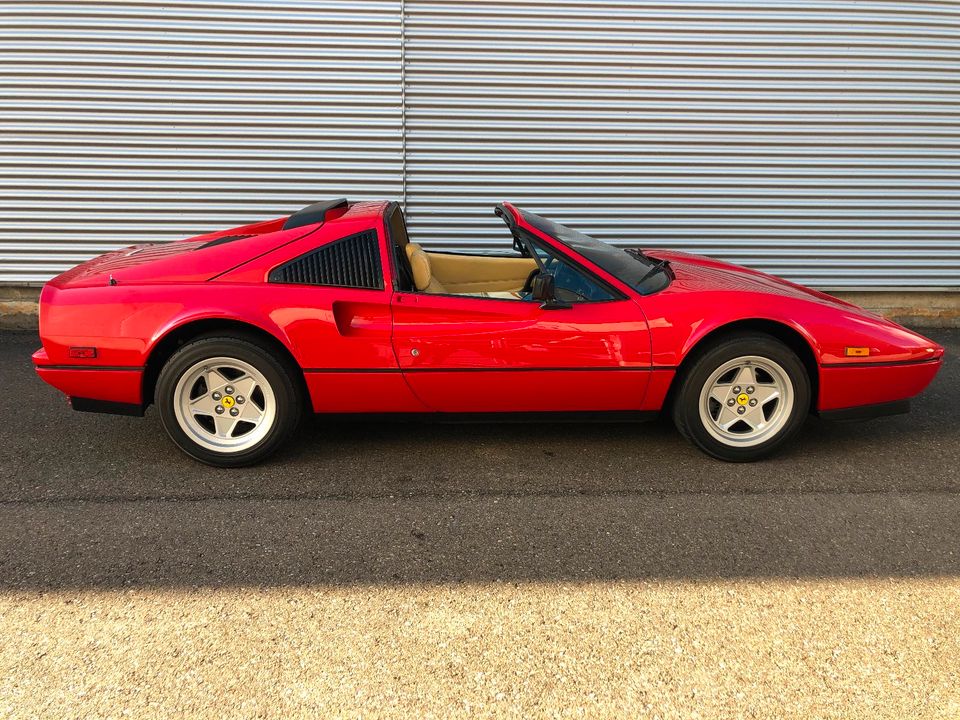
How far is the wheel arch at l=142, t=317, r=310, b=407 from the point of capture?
3.57 metres

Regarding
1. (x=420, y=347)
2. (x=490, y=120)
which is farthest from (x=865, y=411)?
(x=490, y=120)

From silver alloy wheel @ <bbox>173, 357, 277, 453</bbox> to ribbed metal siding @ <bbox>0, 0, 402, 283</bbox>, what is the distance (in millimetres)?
3212

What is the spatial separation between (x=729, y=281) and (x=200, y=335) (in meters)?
2.63

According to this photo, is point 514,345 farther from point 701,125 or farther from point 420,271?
point 701,125

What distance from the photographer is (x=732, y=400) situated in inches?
147

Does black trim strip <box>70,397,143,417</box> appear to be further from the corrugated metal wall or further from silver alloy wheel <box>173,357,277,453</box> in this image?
the corrugated metal wall

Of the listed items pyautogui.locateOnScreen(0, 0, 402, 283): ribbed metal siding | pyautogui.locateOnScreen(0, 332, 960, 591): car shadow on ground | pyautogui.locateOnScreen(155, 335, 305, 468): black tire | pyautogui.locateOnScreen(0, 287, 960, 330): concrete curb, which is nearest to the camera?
pyautogui.locateOnScreen(0, 332, 960, 591): car shadow on ground

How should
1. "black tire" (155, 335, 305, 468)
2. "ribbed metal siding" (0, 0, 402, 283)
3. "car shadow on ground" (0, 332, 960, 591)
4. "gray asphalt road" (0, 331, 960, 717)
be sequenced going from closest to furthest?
"gray asphalt road" (0, 331, 960, 717) → "car shadow on ground" (0, 332, 960, 591) → "black tire" (155, 335, 305, 468) → "ribbed metal siding" (0, 0, 402, 283)

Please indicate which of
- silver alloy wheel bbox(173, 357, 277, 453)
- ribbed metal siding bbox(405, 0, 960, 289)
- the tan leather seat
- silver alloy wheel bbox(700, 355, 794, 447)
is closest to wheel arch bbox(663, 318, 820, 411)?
silver alloy wheel bbox(700, 355, 794, 447)

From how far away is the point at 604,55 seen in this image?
6.40m

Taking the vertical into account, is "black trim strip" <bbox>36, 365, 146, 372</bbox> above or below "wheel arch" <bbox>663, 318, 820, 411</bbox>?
below

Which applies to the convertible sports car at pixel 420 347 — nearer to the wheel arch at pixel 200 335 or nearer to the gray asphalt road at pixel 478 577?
the wheel arch at pixel 200 335

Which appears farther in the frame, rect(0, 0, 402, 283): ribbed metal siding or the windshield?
rect(0, 0, 402, 283): ribbed metal siding

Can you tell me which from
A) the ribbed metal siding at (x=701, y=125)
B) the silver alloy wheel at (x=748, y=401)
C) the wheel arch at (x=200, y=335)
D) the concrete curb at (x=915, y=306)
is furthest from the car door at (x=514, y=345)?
the concrete curb at (x=915, y=306)
